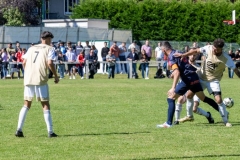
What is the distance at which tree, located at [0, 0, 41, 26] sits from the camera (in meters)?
57.8

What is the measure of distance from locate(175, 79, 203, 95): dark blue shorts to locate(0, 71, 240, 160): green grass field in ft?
2.37

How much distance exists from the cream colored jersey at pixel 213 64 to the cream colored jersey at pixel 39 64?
10.6ft

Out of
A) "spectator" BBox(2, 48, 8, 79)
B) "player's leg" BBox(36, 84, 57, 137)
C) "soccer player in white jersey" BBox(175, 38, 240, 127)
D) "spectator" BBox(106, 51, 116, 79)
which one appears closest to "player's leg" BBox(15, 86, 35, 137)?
"player's leg" BBox(36, 84, 57, 137)

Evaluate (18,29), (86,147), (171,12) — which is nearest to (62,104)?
(86,147)

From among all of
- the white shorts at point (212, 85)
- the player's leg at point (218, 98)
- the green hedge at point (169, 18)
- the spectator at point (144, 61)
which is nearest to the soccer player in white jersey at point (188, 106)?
the white shorts at point (212, 85)

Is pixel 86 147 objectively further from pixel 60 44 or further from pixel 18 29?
pixel 18 29

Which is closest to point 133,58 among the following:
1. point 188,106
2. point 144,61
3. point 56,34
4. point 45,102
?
point 144,61

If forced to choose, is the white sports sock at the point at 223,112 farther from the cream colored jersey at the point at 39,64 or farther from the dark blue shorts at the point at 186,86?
the cream colored jersey at the point at 39,64

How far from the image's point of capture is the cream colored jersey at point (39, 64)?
1273cm

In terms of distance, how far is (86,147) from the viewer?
1155 centimetres

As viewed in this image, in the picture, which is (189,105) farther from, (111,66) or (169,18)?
(169,18)

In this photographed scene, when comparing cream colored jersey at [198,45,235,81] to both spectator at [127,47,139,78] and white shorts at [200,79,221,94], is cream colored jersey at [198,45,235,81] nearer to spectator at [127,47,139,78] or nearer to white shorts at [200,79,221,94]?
white shorts at [200,79,221,94]

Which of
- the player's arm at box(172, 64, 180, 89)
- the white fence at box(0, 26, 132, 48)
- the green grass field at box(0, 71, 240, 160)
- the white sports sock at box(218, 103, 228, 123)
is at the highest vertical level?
the white fence at box(0, 26, 132, 48)

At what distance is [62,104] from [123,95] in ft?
12.0
